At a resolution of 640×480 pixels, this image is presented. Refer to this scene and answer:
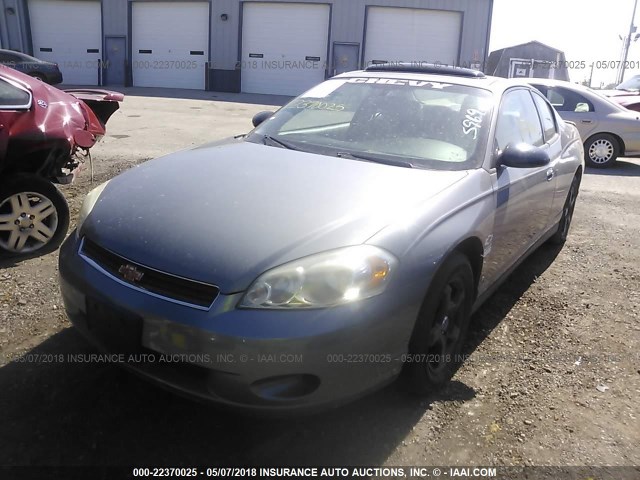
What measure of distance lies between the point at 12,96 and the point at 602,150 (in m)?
9.04

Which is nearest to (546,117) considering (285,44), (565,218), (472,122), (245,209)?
(565,218)

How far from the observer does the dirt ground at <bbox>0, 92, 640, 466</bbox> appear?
7.72ft

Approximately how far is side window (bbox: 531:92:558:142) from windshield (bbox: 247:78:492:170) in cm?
116

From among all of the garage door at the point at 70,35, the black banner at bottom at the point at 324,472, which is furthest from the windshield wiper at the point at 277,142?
the garage door at the point at 70,35

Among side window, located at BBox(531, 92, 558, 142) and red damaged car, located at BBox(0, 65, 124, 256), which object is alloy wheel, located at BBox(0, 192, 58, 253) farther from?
side window, located at BBox(531, 92, 558, 142)

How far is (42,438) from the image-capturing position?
7.73 feet

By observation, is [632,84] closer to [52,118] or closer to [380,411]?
[52,118]

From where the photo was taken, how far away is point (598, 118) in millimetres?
9398

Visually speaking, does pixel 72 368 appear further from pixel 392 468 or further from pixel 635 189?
pixel 635 189

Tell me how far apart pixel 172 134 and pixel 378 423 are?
9299 millimetres

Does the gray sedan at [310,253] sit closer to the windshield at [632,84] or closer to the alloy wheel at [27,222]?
the alloy wheel at [27,222]

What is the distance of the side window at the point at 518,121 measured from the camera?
338cm

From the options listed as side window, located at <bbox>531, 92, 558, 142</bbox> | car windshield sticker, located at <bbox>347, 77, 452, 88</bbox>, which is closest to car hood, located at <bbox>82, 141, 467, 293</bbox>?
car windshield sticker, located at <bbox>347, 77, 452, 88</bbox>

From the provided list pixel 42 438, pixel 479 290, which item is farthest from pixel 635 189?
pixel 42 438
